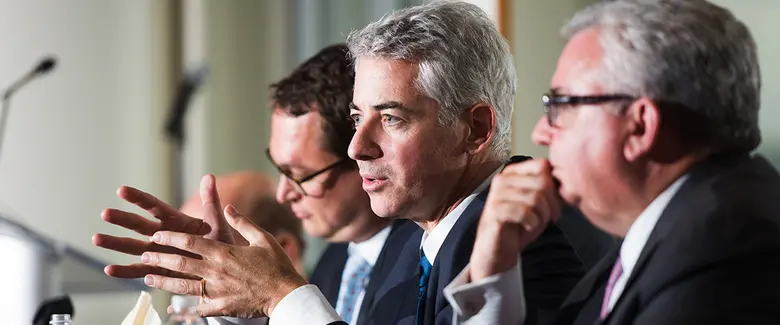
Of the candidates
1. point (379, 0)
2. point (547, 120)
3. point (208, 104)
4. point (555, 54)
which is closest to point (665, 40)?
point (547, 120)

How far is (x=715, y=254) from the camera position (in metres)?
1.13

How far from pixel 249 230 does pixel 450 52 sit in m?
0.46

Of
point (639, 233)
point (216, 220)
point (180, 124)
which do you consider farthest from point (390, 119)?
point (180, 124)

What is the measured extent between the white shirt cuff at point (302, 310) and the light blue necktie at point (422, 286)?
0.14 metres

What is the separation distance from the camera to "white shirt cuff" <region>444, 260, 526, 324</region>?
130 centimetres

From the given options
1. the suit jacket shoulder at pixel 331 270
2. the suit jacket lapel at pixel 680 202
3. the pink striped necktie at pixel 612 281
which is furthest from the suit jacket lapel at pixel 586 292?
the suit jacket shoulder at pixel 331 270

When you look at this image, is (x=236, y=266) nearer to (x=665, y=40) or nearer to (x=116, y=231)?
(x=665, y=40)

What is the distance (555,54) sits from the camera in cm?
284

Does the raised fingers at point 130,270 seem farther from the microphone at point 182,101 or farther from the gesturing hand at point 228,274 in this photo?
the microphone at point 182,101

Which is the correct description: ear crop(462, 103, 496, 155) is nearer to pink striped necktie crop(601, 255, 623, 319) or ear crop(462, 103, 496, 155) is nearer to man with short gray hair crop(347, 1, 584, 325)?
man with short gray hair crop(347, 1, 584, 325)

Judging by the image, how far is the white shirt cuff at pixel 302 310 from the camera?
1.64 m

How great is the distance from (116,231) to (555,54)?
11.0 feet

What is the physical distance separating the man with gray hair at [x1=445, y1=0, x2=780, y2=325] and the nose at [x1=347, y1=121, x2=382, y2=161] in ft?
1.83

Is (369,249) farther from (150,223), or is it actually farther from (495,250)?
(495,250)
